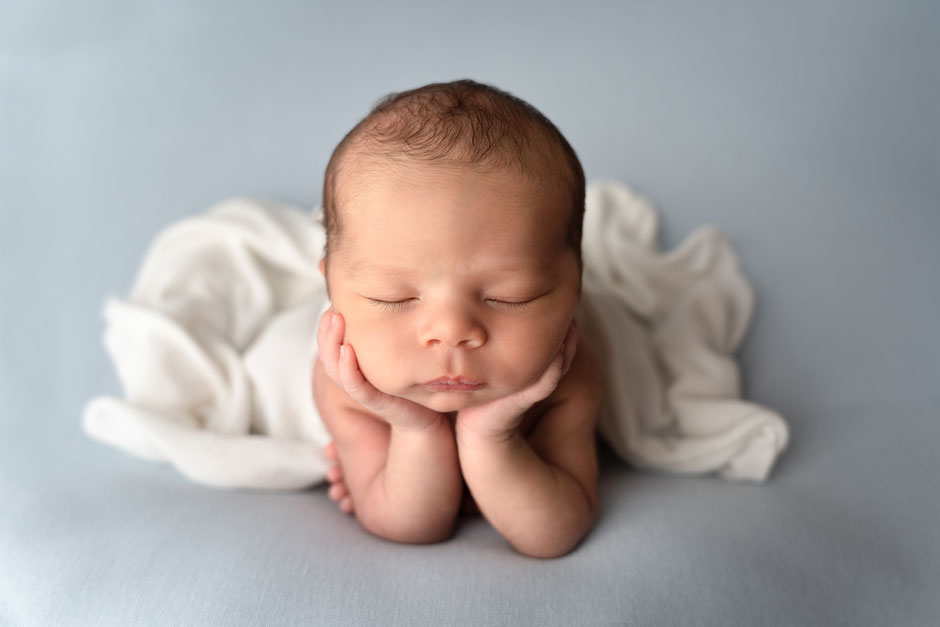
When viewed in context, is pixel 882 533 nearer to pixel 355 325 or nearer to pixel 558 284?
pixel 558 284

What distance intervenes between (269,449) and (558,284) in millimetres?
580

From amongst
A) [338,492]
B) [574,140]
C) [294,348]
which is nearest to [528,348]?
→ [338,492]

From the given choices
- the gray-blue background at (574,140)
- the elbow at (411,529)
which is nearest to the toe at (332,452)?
the elbow at (411,529)

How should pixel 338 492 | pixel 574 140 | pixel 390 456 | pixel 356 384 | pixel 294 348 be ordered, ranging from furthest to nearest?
pixel 574 140 → pixel 294 348 → pixel 338 492 → pixel 390 456 → pixel 356 384

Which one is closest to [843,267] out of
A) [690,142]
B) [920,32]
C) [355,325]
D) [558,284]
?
[690,142]

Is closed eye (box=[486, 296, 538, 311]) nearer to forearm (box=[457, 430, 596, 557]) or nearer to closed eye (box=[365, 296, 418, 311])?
closed eye (box=[365, 296, 418, 311])

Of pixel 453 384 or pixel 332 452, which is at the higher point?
pixel 453 384

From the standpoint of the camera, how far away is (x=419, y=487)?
110 centimetres

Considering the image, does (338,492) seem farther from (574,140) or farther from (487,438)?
(574,140)

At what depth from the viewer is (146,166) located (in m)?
1.96

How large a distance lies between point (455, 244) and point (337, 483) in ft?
1.77

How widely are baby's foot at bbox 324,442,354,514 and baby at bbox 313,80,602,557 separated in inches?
5.0

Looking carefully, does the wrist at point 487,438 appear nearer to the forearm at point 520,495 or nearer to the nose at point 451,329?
the forearm at point 520,495

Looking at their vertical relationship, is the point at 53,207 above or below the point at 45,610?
above
